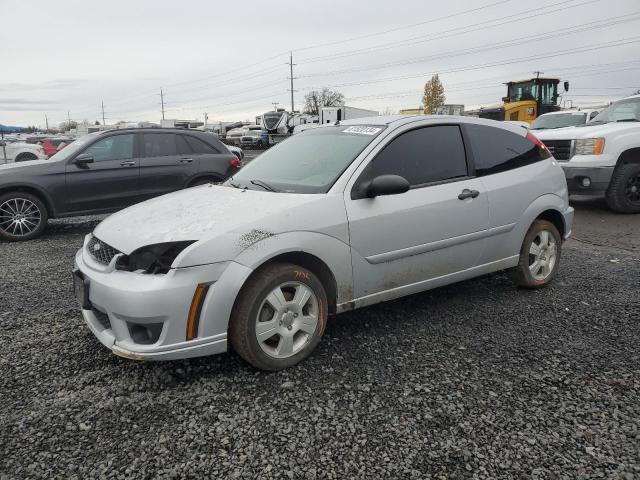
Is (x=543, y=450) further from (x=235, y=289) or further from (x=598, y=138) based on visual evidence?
(x=598, y=138)

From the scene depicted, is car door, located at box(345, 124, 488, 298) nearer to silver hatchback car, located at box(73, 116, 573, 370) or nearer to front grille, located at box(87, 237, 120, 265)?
silver hatchback car, located at box(73, 116, 573, 370)

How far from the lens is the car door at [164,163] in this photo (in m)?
7.89

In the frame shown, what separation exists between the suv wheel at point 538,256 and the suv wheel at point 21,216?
260 inches

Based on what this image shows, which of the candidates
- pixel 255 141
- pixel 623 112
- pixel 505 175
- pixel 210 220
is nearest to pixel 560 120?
pixel 623 112

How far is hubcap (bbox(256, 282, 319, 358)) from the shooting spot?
118 inches

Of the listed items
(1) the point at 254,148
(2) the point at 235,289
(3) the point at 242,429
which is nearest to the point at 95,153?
(2) the point at 235,289

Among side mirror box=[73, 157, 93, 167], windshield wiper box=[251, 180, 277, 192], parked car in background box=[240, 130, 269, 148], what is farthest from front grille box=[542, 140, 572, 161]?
parked car in background box=[240, 130, 269, 148]

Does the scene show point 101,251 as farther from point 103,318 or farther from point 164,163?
point 164,163

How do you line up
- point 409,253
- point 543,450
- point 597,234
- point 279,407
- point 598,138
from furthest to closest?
1. point 598,138
2. point 597,234
3. point 409,253
4. point 279,407
5. point 543,450

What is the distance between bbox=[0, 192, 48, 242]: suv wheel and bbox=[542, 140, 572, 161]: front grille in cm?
843

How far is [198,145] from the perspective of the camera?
8.42 m

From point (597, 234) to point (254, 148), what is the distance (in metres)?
32.0

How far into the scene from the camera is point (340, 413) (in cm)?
265

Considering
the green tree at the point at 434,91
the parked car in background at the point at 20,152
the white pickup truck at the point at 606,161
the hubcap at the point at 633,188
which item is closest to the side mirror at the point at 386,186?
the white pickup truck at the point at 606,161
